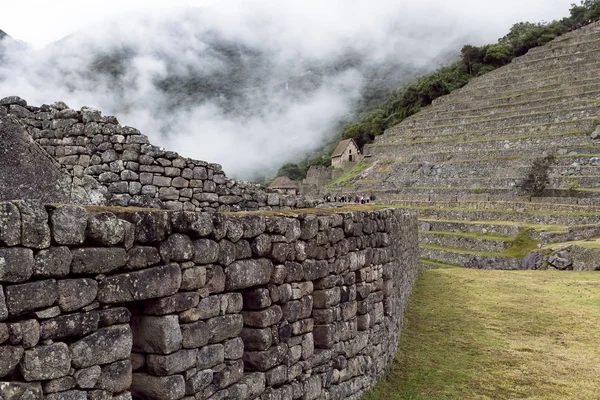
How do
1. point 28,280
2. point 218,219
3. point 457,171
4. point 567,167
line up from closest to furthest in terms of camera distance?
point 28,280 → point 218,219 → point 567,167 → point 457,171

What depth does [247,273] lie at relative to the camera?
5.85 m

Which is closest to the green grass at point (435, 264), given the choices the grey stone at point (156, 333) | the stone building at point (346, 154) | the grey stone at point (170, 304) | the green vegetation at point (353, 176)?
the grey stone at point (170, 304)

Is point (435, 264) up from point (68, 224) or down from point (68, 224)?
down

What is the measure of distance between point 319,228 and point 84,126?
5235 millimetres

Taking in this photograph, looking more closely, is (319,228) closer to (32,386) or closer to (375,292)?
(375,292)

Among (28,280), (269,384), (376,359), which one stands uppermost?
(28,280)

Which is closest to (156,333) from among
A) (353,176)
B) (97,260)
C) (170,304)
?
(170,304)

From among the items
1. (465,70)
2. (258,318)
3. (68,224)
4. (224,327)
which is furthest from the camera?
(465,70)

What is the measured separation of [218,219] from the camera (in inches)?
214

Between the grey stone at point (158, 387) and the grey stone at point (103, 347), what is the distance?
483 millimetres

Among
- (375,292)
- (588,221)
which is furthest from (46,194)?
(588,221)

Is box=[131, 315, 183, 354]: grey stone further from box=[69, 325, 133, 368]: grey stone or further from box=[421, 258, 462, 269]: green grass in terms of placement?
box=[421, 258, 462, 269]: green grass

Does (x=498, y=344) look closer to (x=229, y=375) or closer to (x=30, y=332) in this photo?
(x=229, y=375)

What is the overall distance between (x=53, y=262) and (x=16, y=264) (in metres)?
0.27
